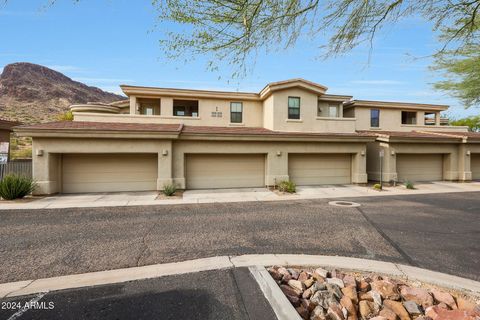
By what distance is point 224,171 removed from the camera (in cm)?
1495

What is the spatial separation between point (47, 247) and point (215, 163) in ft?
32.8

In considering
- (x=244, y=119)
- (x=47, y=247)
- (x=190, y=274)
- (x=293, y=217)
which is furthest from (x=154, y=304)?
(x=244, y=119)

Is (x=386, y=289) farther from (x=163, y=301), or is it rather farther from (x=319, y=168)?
(x=319, y=168)

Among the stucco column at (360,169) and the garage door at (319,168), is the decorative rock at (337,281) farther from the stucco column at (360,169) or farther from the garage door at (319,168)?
the stucco column at (360,169)

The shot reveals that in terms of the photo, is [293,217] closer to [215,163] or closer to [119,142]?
[215,163]

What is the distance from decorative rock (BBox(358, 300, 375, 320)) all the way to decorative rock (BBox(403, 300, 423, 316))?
0.48 m

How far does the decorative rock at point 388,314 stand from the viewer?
3158 mm

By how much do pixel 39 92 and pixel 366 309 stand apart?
374ft

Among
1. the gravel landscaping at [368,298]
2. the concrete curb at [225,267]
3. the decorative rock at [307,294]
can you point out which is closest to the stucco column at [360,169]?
the concrete curb at [225,267]

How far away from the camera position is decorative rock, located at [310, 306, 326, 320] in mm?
3160

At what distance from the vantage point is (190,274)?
423 cm

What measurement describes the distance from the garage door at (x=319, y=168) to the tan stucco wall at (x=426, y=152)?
2.50m

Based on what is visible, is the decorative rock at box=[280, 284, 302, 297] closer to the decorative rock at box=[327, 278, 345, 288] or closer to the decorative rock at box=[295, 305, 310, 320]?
the decorative rock at box=[295, 305, 310, 320]

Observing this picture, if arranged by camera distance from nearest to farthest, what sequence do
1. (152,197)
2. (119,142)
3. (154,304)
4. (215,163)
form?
(154,304), (152,197), (119,142), (215,163)
